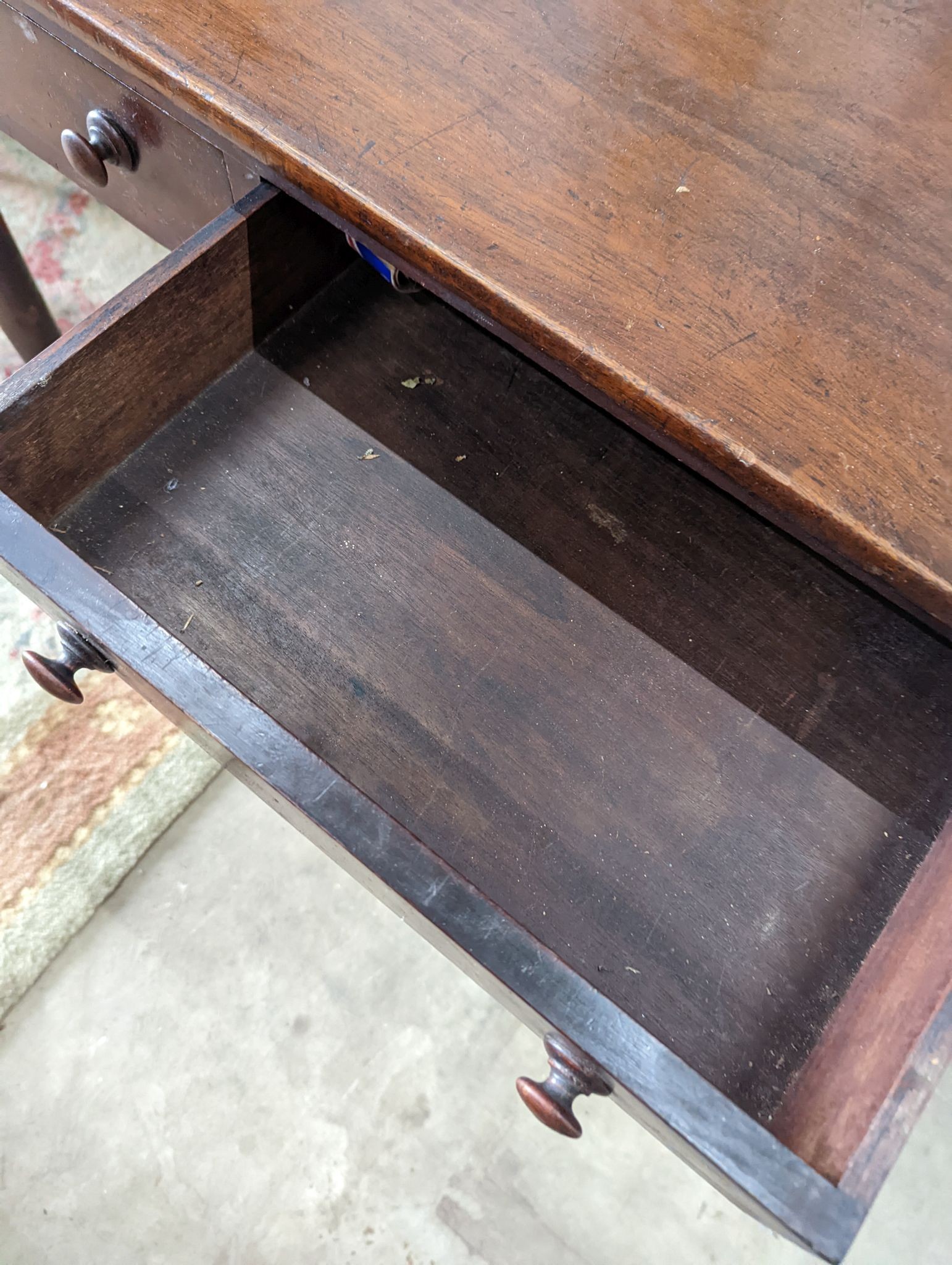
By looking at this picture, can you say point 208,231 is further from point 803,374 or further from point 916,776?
point 916,776

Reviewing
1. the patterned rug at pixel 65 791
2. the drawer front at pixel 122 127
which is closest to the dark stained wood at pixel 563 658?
the drawer front at pixel 122 127

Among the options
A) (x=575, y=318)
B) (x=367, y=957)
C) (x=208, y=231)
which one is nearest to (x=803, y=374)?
(x=575, y=318)

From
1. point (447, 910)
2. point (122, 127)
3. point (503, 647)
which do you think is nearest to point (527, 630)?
point (503, 647)

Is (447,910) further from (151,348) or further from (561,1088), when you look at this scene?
(151,348)

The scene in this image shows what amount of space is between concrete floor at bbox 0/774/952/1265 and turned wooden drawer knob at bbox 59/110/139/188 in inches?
25.2

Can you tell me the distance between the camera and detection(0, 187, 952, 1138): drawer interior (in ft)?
1.97

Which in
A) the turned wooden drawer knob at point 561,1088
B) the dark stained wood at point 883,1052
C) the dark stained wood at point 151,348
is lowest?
the turned wooden drawer knob at point 561,1088

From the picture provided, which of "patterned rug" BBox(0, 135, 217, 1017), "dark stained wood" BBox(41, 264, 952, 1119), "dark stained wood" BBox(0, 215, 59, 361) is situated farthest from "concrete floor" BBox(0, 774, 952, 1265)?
"dark stained wood" BBox(0, 215, 59, 361)

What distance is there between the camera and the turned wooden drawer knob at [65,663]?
1.93ft

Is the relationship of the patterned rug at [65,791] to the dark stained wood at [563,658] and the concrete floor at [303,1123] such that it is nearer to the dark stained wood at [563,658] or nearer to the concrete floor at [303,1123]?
the concrete floor at [303,1123]

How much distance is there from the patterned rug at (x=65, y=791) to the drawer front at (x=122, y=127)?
466 mm

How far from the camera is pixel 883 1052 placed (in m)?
0.46

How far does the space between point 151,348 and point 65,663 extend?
8.7 inches

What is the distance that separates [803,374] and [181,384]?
1.46 ft
